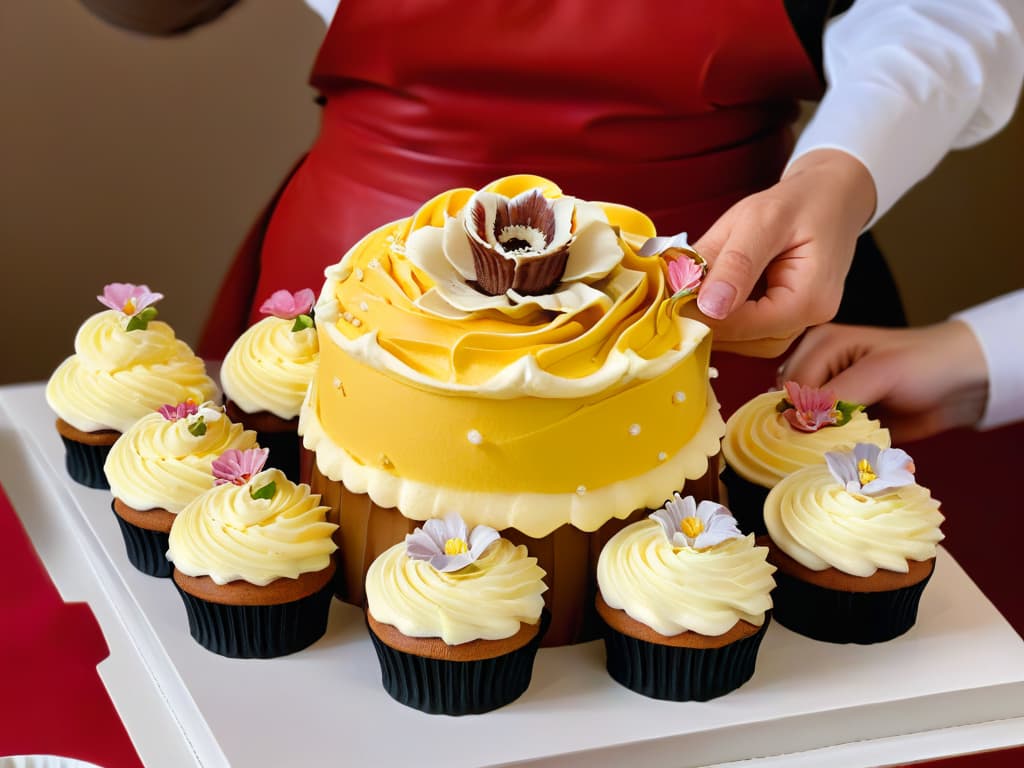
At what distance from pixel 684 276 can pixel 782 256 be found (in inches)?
15.0

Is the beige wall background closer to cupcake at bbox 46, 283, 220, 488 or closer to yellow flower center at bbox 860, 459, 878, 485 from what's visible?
cupcake at bbox 46, 283, 220, 488

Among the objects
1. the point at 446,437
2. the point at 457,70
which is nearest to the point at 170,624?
the point at 446,437

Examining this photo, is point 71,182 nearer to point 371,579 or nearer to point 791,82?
point 791,82

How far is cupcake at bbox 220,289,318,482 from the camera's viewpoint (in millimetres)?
1636

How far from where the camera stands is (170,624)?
141cm

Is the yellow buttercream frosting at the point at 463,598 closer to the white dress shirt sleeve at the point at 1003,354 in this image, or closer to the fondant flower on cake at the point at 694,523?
the fondant flower on cake at the point at 694,523

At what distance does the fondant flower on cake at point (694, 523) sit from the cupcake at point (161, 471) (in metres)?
0.53

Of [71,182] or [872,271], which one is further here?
[71,182]

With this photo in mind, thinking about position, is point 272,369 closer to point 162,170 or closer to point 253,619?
point 253,619

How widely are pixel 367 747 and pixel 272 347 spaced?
0.63 meters


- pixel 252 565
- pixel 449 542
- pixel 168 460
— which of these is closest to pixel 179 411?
pixel 168 460

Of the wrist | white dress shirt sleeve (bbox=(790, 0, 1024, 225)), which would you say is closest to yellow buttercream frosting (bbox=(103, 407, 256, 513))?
A: the wrist

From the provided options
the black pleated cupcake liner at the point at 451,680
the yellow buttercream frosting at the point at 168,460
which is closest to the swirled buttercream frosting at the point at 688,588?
the black pleated cupcake liner at the point at 451,680

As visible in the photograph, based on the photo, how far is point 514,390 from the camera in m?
1.23
